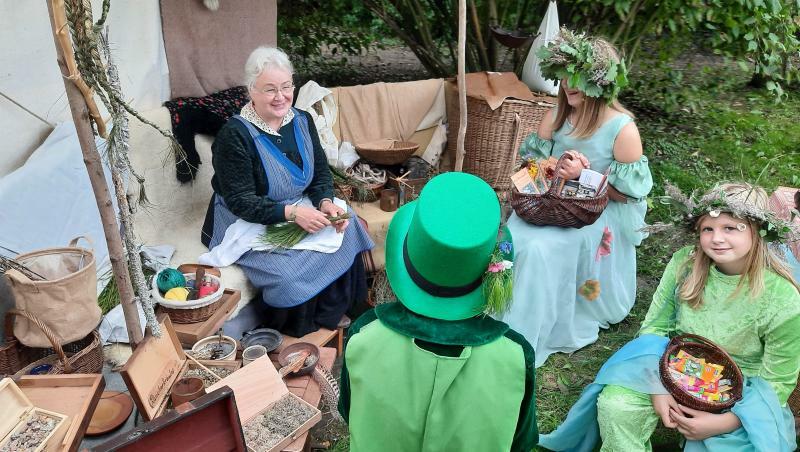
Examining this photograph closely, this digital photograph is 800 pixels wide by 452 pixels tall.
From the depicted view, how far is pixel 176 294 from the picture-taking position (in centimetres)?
301

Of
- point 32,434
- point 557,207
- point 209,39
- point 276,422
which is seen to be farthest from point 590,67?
point 32,434

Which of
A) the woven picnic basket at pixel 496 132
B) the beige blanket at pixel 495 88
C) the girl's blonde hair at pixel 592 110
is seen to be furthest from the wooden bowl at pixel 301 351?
the beige blanket at pixel 495 88

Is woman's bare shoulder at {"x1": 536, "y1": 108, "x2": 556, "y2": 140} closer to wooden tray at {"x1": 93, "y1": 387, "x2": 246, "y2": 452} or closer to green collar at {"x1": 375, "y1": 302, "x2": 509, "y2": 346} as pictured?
green collar at {"x1": 375, "y1": 302, "x2": 509, "y2": 346}

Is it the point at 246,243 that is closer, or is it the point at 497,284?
the point at 497,284

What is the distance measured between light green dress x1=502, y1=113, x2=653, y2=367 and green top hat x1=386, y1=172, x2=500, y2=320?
1695 millimetres

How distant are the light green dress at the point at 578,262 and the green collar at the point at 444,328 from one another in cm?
163

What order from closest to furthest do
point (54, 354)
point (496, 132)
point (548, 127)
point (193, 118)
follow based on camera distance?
point (54, 354), point (548, 127), point (193, 118), point (496, 132)

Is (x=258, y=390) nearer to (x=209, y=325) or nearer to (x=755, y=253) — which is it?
(x=209, y=325)

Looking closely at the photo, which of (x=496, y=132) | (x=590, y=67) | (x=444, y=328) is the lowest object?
(x=496, y=132)

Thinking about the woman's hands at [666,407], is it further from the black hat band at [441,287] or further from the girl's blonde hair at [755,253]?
the black hat band at [441,287]

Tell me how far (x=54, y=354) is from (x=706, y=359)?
9.19ft

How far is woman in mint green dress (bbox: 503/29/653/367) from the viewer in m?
3.22

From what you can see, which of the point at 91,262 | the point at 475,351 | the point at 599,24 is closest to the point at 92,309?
the point at 91,262

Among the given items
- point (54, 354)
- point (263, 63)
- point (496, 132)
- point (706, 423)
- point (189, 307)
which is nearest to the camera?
point (706, 423)
